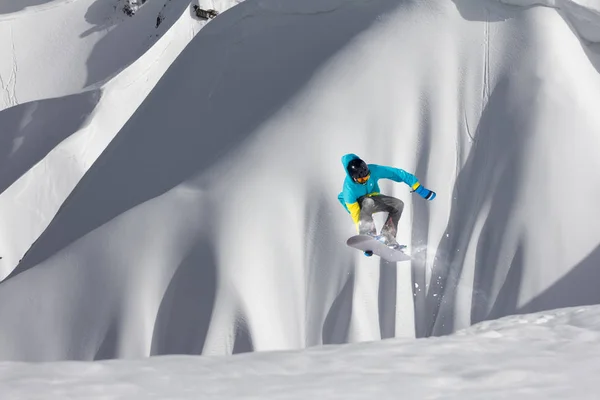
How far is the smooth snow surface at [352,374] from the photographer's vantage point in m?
3.56

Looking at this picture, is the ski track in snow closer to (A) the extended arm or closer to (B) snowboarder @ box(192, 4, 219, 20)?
(B) snowboarder @ box(192, 4, 219, 20)

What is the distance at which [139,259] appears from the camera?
13.5 meters

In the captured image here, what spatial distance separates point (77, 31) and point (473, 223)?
1362 cm

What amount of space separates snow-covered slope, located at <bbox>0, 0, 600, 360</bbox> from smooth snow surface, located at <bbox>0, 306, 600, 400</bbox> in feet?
27.3

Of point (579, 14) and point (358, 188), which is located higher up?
point (579, 14)

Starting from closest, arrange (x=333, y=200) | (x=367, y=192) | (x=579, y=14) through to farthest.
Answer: (x=367, y=192) → (x=333, y=200) → (x=579, y=14)

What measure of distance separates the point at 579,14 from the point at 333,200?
17.8 ft

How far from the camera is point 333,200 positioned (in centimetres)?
1367

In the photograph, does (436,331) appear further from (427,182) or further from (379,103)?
(379,103)

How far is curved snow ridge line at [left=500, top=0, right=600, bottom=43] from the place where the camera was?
1472cm

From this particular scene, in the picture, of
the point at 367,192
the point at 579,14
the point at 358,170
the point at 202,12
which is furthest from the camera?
the point at 202,12

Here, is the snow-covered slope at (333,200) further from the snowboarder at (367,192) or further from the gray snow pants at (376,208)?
the snowboarder at (367,192)

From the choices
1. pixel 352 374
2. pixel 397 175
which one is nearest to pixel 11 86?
pixel 397 175

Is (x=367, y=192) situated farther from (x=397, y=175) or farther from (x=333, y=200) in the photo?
(x=333, y=200)
